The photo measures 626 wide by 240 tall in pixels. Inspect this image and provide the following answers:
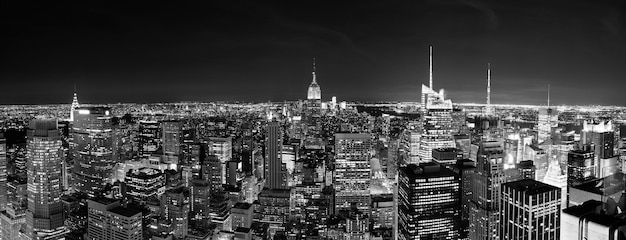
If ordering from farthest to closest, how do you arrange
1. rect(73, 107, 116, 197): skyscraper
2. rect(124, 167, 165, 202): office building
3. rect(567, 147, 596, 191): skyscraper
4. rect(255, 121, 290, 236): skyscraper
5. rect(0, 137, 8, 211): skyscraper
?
rect(73, 107, 116, 197): skyscraper
rect(124, 167, 165, 202): office building
rect(255, 121, 290, 236): skyscraper
rect(0, 137, 8, 211): skyscraper
rect(567, 147, 596, 191): skyscraper

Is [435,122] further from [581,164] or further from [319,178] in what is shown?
[581,164]

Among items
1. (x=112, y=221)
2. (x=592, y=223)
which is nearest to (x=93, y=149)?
(x=112, y=221)

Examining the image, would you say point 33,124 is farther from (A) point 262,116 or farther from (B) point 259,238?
(A) point 262,116

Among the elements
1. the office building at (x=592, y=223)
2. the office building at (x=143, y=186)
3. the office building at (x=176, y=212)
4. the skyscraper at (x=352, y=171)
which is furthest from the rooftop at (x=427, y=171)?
the office building at (x=143, y=186)

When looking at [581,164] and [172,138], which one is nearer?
[581,164]

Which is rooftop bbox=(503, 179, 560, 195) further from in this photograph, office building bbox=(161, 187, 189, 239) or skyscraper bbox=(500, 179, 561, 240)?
office building bbox=(161, 187, 189, 239)

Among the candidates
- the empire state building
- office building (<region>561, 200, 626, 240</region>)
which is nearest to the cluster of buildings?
office building (<region>561, 200, 626, 240</region>)
